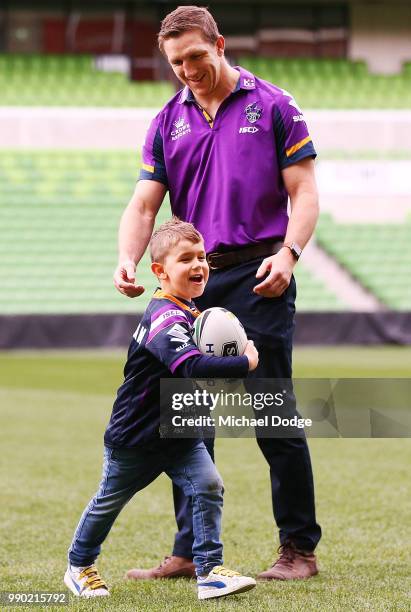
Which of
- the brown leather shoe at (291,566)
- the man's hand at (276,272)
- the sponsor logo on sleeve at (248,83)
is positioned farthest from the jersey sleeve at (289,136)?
the brown leather shoe at (291,566)

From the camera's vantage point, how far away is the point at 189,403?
330 centimetres

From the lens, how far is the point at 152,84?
68.4ft

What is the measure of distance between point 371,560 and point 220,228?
4.83ft

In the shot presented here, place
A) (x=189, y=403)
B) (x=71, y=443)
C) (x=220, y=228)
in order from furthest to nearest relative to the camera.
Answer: (x=71, y=443), (x=220, y=228), (x=189, y=403)

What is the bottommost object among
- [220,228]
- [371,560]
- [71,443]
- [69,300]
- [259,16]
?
[69,300]

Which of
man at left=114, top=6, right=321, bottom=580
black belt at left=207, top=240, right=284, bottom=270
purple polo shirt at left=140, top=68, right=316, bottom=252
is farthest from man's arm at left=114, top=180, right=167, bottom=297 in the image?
black belt at left=207, top=240, right=284, bottom=270

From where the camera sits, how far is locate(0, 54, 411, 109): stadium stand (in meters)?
20.2

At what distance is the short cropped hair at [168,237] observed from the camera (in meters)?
3.35

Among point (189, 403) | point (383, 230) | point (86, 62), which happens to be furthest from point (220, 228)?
point (86, 62)

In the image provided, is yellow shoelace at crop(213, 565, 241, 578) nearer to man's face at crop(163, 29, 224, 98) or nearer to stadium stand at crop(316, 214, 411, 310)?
man's face at crop(163, 29, 224, 98)

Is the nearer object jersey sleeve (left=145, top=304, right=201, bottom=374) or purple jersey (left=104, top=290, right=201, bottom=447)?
jersey sleeve (left=145, top=304, right=201, bottom=374)

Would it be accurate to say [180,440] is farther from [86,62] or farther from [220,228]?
[86,62]

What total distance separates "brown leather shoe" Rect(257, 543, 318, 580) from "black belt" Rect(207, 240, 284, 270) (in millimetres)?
1077

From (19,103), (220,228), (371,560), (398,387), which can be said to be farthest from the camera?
(19,103)
